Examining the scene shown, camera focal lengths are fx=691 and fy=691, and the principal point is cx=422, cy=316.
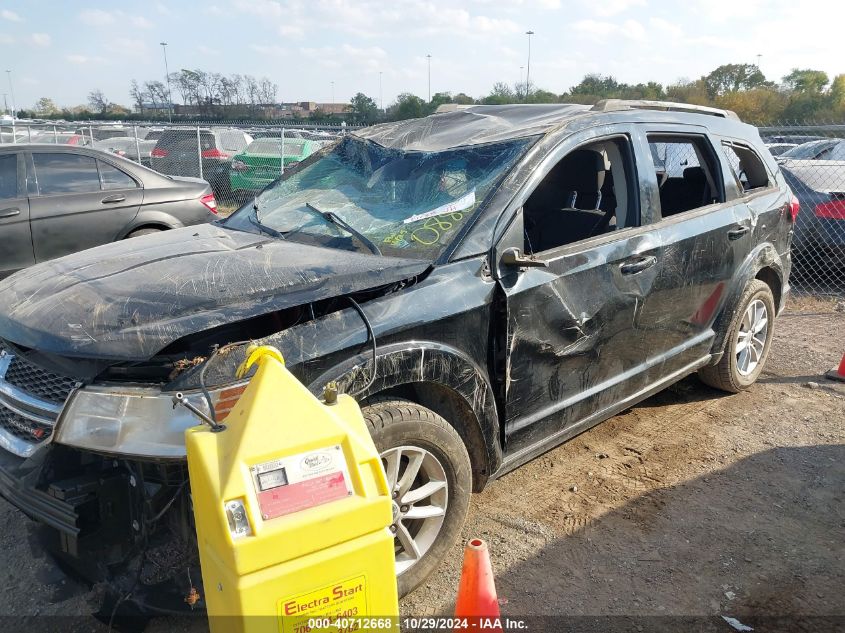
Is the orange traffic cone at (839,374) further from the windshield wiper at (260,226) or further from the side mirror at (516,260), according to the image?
the windshield wiper at (260,226)

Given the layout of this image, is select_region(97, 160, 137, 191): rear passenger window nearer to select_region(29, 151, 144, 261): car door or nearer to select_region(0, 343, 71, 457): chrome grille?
select_region(29, 151, 144, 261): car door

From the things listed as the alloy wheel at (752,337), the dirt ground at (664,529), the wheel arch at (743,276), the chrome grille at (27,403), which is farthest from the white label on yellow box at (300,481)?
the alloy wheel at (752,337)

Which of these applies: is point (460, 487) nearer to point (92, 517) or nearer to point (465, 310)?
point (465, 310)

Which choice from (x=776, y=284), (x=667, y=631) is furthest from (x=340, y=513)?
(x=776, y=284)

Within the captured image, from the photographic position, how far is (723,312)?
442cm

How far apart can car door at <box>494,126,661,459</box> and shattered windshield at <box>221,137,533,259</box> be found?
0.25 m

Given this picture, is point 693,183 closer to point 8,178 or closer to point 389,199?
point 389,199

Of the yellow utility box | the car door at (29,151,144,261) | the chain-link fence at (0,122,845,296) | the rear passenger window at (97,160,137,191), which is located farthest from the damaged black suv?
the rear passenger window at (97,160,137,191)

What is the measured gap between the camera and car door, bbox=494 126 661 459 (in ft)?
9.95

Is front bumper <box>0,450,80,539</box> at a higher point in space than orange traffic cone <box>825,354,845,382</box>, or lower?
higher

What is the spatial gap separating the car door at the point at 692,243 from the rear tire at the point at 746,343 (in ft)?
1.00

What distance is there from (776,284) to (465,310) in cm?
326

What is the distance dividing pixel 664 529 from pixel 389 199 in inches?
83.0

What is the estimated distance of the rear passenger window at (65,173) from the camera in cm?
702
